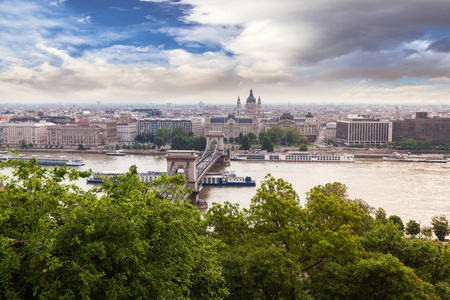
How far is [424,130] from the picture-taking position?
4781 cm

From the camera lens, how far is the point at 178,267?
195 inches

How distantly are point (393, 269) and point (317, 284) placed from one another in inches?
42.8

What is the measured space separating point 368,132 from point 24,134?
3838 centimetres

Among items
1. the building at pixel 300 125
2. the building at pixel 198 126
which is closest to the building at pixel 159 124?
the building at pixel 198 126

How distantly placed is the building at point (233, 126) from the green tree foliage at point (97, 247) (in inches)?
1980

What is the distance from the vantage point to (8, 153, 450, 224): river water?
59.6ft

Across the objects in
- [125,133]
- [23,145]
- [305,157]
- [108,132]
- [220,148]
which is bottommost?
[305,157]

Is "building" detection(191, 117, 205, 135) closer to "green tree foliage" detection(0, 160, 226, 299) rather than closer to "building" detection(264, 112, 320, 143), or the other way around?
"building" detection(264, 112, 320, 143)

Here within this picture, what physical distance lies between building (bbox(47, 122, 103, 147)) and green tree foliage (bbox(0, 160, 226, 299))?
4449 centimetres

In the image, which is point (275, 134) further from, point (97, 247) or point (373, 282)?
point (97, 247)

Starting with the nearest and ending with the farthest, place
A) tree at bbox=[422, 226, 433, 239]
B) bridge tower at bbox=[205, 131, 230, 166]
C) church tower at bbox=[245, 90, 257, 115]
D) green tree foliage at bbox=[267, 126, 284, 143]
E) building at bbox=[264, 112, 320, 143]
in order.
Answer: tree at bbox=[422, 226, 433, 239]
bridge tower at bbox=[205, 131, 230, 166]
green tree foliage at bbox=[267, 126, 284, 143]
building at bbox=[264, 112, 320, 143]
church tower at bbox=[245, 90, 257, 115]

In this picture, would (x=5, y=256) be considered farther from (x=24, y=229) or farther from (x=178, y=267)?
(x=178, y=267)

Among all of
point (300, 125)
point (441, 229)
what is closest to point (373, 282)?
point (441, 229)

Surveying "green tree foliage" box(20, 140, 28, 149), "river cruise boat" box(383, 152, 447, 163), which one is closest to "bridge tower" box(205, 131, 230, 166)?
"river cruise boat" box(383, 152, 447, 163)
